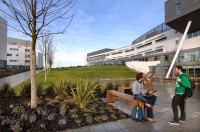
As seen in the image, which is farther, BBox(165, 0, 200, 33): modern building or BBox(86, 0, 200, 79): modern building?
BBox(86, 0, 200, 79): modern building

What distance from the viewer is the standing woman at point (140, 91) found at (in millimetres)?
5121

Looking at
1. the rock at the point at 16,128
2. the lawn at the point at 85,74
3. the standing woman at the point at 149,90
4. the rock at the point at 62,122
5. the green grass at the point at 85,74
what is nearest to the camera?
the rock at the point at 16,128

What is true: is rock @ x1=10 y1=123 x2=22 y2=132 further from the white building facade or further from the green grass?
the white building facade

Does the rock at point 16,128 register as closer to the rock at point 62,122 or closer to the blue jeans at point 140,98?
the rock at point 62,122

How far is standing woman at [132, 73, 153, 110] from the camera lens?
5.12m

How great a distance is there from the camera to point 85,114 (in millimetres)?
5211

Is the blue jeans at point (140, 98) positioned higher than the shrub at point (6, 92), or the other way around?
the blue jeans at point (140, 98)

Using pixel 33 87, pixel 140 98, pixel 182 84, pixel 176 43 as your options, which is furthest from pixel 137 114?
pixel 176 43

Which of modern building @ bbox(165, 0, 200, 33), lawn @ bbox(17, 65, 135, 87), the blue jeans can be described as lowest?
lawn @ bbox(17, 65, 135, 87)

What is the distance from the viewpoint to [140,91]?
534cm

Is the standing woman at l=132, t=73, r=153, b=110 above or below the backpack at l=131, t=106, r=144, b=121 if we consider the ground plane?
above

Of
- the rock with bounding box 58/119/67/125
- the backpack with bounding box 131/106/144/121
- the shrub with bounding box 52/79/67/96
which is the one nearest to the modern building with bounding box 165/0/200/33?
the shrub with bounding box 52/79/67/96

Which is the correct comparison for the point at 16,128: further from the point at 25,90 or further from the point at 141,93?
the point at 25,90

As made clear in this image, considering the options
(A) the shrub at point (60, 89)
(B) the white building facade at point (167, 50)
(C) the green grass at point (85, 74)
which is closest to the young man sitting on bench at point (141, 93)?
(A) the shrub at point (60, 89)
